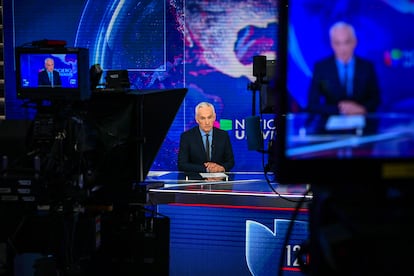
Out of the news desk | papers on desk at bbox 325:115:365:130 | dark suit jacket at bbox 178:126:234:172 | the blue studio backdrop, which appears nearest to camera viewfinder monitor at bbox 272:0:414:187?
papers on desk at bbox 325:115:365:130

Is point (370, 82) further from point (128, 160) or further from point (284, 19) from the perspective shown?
point (128, 160)

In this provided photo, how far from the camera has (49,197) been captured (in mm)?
1969

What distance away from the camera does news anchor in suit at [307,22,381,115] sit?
109 cm

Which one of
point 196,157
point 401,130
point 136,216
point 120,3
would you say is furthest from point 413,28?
point 120,3

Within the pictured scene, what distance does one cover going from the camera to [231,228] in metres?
3.82

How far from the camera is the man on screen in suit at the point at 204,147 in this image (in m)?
5.07

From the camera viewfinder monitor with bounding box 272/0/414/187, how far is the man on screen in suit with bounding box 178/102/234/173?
3.88m

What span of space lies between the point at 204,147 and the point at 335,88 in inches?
159

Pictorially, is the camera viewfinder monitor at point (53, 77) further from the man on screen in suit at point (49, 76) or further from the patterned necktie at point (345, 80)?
the patterned necktie at point (345, 80)

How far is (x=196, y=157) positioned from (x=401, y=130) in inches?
160

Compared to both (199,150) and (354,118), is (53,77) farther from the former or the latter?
(199,150)

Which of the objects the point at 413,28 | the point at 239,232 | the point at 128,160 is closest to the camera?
the point at 413,28

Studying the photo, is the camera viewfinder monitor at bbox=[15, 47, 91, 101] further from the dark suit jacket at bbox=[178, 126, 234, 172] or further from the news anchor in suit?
the dark suit jacket at bbox=[178, 126, 234, 172]

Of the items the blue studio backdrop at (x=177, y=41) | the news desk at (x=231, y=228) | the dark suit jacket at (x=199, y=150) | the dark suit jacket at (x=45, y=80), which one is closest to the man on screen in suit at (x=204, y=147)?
the dark suit jacket at (x=199, y=150)
